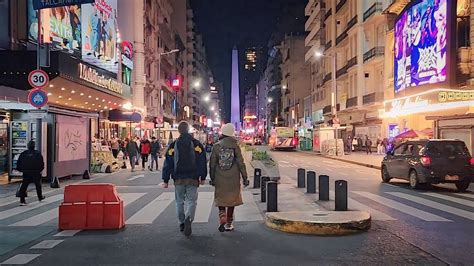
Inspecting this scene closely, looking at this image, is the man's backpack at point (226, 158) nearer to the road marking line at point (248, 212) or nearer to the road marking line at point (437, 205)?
the road marking line at point (248, 212)

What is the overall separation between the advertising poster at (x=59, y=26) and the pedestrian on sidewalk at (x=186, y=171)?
18478 mm

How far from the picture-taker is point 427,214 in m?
11.7

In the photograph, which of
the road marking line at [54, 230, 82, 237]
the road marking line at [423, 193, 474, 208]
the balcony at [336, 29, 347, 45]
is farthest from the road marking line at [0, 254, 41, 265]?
the balcony at [336, 29, 347, 45]

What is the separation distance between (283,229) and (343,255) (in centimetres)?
199

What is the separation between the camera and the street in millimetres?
7383

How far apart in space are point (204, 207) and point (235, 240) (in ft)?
14.0

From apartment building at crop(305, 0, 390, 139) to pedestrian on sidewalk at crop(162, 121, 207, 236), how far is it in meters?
39.1

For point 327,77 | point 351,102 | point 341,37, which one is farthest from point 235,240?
point 327,77

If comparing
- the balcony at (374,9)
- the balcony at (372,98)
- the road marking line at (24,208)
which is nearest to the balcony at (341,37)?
the balcony at (374,9)

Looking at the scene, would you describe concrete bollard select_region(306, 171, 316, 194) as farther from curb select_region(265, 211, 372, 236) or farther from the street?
curb select_region(265, 211, 372, 236)

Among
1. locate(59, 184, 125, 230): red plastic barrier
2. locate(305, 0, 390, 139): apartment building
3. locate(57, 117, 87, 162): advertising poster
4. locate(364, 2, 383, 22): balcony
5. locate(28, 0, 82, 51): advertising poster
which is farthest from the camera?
locate(305, 0, 390, 139): apartment building

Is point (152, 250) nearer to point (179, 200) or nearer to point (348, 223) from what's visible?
point (179, 200)

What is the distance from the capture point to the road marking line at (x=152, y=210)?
10.9 metres

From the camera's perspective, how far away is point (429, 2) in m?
30.4
